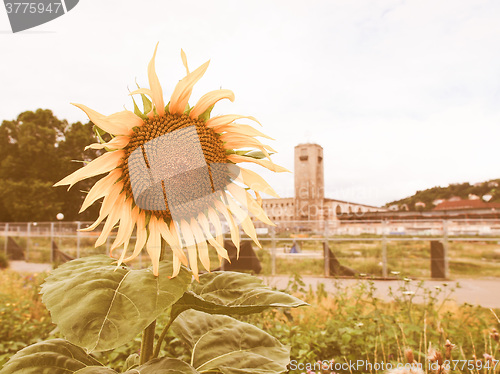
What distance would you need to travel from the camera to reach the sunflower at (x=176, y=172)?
91 cm

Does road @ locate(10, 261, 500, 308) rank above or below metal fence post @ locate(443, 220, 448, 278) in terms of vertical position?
below

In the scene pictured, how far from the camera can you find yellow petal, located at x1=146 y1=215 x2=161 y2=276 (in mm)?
908

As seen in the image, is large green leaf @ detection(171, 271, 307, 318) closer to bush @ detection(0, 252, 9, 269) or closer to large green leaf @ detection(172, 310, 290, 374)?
large green leaf @ detection(172, 310, 290, 374)

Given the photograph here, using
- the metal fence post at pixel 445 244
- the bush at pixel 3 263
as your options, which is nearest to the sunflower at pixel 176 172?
the metal fence post at pixel 445 244

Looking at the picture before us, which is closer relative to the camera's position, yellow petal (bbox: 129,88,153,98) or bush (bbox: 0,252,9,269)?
yellow petal (bbox: 129,88,153,98)

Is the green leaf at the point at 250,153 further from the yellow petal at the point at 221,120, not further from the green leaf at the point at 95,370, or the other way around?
the green leaf at the point at 95,370

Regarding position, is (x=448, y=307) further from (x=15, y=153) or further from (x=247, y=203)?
(x=15, y=153)

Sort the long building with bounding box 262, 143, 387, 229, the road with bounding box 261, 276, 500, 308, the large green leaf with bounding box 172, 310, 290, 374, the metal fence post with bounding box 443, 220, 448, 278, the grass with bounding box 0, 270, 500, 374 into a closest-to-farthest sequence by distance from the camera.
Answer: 1. the large green leaf with bounding box 172, 310, 290, 374
2. the grass with bounding box 0, 270, 500, 374
3. the road with bounding box 261, 276, 500, 308
4. the metal fence post with bounding box 443, 220, 448, 278
5. the long building with bounding box 262, 143, 387, 229

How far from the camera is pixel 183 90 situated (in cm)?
93

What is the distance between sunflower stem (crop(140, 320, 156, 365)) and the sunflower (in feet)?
0.81

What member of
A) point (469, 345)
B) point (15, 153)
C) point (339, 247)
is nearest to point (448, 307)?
point (469, 345)

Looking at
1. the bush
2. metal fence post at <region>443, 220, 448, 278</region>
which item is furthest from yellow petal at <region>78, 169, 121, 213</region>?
the bush

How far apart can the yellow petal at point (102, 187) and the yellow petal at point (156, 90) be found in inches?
6.7

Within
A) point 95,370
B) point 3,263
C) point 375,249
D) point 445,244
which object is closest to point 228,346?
point 95,370
